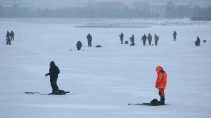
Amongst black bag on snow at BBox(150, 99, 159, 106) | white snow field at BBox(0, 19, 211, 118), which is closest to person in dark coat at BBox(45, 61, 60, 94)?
white snow field at BBox(0, 19, 211, 118)

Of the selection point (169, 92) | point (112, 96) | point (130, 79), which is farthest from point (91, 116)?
point (130, 79)

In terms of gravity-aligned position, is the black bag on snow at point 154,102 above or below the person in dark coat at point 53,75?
below

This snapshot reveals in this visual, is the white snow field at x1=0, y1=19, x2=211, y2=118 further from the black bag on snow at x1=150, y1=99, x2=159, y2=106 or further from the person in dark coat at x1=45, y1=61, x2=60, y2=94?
the person in dark coat at x1=45, y1=61, x2=60, y2=94

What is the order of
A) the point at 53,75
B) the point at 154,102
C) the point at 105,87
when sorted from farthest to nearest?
the point at 105,87, the point at 53,75, the point at 154,102

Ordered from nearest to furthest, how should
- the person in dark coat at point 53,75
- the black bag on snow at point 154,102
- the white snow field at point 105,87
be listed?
the white snow field at point 105,87 < the black bag on snow at point 154,102 < the person in dark coat at point 53,75

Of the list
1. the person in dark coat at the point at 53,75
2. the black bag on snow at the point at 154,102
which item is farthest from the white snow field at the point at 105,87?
the person in dark coat at the point at 53,75

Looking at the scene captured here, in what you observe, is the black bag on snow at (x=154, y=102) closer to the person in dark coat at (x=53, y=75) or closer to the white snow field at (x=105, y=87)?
the white snow field at (x=105, y=87)

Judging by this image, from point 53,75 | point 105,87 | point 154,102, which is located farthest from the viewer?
point 105,87

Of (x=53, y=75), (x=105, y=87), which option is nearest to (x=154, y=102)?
(x=53, y=75)

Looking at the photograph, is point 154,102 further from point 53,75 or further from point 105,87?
point 105,87

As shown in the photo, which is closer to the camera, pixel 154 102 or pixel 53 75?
pixel 154 102

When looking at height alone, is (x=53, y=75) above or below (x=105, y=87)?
above

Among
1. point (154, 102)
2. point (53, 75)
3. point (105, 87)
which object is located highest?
point (53, 75)

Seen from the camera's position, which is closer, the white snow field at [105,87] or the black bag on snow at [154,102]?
the white snow field at [105,87]
